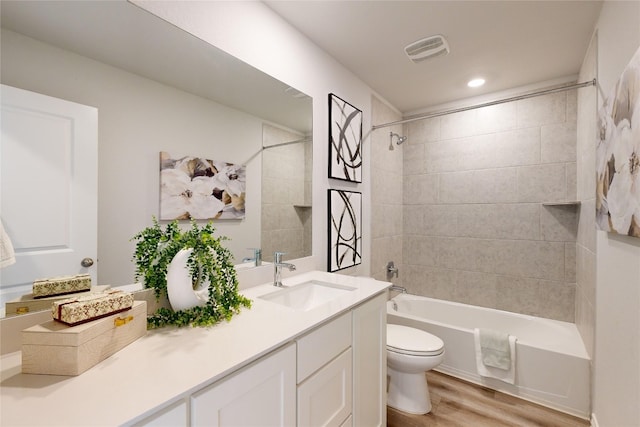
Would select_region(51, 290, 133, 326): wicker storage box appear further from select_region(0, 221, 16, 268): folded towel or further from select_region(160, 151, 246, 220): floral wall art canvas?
select_region(160, 151, 246, 220): floral wall art canvas

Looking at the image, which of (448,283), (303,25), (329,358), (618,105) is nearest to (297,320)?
(329,358)

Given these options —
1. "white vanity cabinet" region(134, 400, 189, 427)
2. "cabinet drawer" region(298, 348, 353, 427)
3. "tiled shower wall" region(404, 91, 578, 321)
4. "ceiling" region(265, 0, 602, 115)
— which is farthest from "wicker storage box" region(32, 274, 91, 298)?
"tiled shower wall" region(404, 91, 578, 321)

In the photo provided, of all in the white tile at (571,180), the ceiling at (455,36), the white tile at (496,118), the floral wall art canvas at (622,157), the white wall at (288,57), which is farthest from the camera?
the white tile at (496,118)

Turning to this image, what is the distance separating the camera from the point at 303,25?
1.78 metres

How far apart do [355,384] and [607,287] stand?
4.50ft

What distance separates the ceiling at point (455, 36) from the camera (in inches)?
63.8

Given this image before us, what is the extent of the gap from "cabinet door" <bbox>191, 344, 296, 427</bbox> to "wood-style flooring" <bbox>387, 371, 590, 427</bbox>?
50.2 inches

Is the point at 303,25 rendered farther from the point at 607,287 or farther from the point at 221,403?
the point at 607,287

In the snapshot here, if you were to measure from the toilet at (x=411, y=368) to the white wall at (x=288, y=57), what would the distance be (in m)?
0.66

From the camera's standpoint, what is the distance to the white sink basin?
1.51 m

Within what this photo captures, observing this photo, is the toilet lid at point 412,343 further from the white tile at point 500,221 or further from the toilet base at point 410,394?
the white tile at point 500,221

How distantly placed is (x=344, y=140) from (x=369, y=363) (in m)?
1.52

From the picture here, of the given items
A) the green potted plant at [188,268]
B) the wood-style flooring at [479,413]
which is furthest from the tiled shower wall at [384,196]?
the green potted plant at [188,268]

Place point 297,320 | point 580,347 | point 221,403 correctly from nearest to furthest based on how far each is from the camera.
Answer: point 221,403, point 297,320, point 580,347
